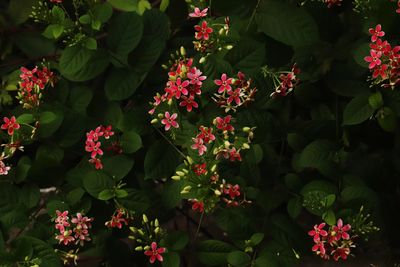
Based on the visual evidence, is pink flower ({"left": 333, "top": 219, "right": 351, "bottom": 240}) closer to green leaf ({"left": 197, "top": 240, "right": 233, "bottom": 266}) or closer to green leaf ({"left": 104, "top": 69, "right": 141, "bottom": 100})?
green leaf ({"left": 197, "top": 240, "right": 233, "bottom": 266})

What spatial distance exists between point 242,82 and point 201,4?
0.97 ft

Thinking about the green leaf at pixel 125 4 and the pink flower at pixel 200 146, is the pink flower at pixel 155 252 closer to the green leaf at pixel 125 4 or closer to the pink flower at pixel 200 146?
the pink flower at pixel 200 146

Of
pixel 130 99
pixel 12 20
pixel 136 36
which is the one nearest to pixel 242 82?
pixel 136 36

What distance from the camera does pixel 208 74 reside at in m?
1.84

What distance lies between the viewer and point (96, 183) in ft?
6.27

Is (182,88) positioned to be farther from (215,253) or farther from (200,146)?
(215,253)

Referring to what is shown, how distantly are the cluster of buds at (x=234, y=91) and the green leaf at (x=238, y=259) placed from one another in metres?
0.46

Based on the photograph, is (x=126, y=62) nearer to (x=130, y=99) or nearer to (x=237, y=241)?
(x=130, y=99)

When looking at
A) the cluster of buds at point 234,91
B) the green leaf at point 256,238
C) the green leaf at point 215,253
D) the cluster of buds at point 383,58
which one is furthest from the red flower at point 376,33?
the green leaf at point 215,253

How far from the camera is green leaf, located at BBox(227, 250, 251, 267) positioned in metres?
1.90

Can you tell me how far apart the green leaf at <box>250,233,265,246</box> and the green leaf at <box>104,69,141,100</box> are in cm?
62

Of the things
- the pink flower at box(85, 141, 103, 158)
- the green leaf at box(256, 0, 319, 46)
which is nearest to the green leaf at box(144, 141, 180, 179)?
the pink flower at box(85, 141, 103, 158)

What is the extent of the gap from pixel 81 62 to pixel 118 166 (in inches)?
14.0

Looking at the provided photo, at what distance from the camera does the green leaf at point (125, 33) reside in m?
2.01
